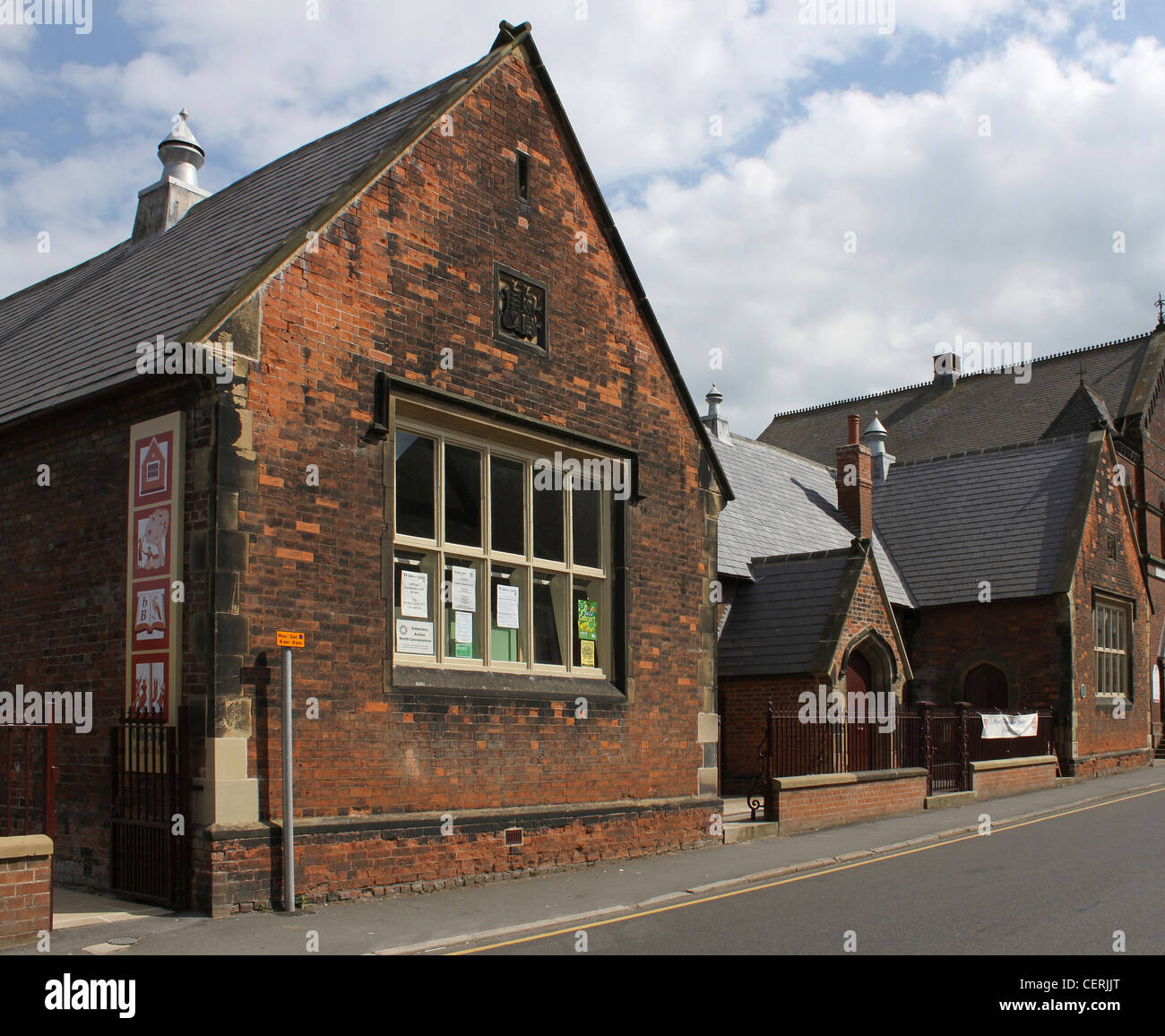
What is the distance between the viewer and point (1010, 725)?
23.7 metres

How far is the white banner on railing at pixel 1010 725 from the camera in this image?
22750mm

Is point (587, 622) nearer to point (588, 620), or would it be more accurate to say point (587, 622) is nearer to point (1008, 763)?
point (588, 620)

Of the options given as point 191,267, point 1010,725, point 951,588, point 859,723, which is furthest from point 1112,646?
point 191,267

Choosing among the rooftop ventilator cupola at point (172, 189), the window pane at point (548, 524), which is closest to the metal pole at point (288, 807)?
the window pane at point (548, 524)

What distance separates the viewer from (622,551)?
13.5 meters

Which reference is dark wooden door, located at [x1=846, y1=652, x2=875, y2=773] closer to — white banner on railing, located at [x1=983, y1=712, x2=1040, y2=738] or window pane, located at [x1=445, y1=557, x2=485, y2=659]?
white banner on railing, located at [x1=983, y1=712, x2=1040, y2=738]

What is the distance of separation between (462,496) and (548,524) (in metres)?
1.30

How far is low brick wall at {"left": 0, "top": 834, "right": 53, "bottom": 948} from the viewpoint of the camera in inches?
314

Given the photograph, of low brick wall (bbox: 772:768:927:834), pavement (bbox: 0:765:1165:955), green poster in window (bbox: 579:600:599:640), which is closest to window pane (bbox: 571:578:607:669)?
green poster in window (bbox: 579:600:599:640)

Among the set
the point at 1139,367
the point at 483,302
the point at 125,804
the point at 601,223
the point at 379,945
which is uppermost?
the point at 1139,367

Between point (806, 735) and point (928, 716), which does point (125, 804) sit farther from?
point (928, 716)

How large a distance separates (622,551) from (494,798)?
3.31 meters

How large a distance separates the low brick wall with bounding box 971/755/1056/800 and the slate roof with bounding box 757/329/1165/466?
19.8m
